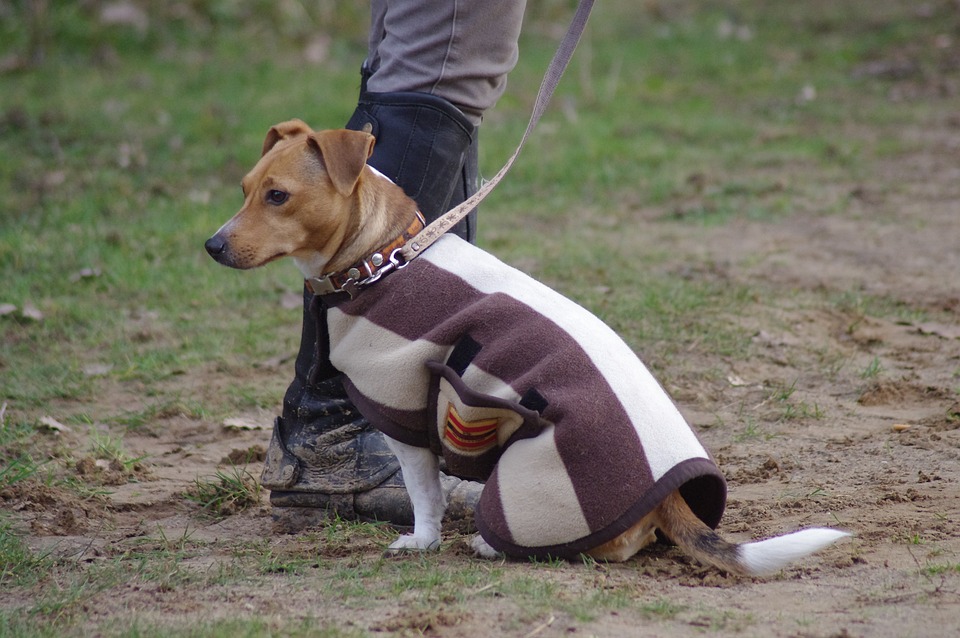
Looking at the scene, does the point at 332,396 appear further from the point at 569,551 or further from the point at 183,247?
the point at 183,247

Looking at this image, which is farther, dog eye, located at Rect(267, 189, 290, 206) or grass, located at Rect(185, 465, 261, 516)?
grass, located at Rect(185, 465, 261, 516)

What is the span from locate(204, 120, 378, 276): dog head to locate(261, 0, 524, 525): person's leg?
177 mm

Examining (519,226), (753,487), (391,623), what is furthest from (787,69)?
(391,623)

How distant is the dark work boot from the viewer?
3168 millimetres

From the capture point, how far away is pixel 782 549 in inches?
98.0

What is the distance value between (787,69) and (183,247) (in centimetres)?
621

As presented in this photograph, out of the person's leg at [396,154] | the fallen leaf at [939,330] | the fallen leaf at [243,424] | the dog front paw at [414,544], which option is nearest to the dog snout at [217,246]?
the person's leg at [396,154]

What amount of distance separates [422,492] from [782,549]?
101 centimetres

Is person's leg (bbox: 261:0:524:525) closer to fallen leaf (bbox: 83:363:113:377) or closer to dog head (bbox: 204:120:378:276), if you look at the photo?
dog head (bbox: 204:120:378:276)

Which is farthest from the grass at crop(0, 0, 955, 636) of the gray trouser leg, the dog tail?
the gray trouser leg

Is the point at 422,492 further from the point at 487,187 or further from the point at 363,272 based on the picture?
the point at 487,187

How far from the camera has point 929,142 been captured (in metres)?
7.70

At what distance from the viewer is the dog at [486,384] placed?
2592 mm

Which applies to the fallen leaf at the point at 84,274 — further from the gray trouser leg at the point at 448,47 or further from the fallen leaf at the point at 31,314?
the gray trouser leg at the point at 448,47
